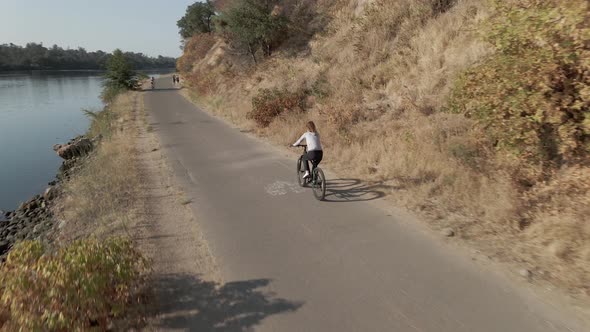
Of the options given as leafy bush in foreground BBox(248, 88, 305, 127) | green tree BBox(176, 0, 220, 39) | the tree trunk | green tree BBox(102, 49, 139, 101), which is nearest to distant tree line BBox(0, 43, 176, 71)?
green tree BBox(176, 0, 220, 39)

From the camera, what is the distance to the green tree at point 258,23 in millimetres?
23562

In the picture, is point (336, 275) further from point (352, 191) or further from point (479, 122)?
point (479, 122)

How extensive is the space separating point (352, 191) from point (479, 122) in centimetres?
269

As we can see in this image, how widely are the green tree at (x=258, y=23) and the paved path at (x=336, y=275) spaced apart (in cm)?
1811

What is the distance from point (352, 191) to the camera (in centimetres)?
759

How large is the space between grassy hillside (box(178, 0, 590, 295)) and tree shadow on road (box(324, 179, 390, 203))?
231mm

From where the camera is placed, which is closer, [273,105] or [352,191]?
[352,191]

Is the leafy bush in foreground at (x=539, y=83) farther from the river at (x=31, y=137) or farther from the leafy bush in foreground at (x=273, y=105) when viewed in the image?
the river at (x=31, y=137)

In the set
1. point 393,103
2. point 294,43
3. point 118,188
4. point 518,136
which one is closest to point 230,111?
point 294,43

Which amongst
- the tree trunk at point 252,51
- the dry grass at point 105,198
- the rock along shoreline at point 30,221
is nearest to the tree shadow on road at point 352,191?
the dry grass at point 105,198

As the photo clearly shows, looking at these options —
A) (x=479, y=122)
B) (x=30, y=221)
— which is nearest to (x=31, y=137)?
(x=30, y=221)

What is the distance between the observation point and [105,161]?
11.1m

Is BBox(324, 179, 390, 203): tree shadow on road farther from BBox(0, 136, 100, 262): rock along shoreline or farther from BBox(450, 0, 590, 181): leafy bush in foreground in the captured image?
BBox(0, 136, 100, 262): rock along shoreline

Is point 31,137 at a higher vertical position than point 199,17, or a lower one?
lower
